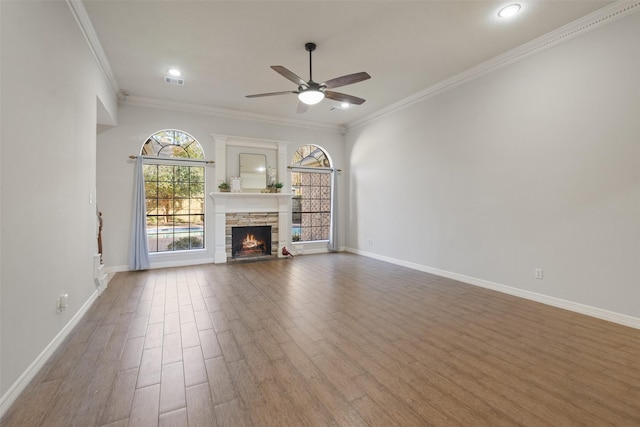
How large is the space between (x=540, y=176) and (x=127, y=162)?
646 cm

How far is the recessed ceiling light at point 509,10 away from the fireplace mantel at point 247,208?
15.2ft

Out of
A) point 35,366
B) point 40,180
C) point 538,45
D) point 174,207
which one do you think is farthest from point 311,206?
point 35,366

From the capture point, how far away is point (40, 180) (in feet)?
7.02

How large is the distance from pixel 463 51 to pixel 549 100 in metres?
1.20

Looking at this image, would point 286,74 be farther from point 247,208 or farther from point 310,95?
point 247,208

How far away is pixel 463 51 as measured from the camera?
3684mm

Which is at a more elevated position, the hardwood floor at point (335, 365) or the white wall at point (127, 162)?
the white wall at point (127, 162)

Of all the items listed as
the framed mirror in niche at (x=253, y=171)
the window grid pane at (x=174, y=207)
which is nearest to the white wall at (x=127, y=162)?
the window grid pane at (x=174, y=207)

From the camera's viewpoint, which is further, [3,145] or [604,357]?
[604,357]

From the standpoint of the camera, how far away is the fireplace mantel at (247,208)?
5848 millimetres

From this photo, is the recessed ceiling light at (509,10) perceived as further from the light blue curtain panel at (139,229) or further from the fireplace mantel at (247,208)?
the light blue curtain panel at (139,229)

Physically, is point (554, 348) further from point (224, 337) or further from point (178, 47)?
point (178, 47)

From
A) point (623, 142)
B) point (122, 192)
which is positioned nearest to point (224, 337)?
point (122, 192)

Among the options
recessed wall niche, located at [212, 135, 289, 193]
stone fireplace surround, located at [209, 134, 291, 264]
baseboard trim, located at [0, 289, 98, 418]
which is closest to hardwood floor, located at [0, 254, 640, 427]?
baseboard trim, located at [0, 289, 98, 418]
